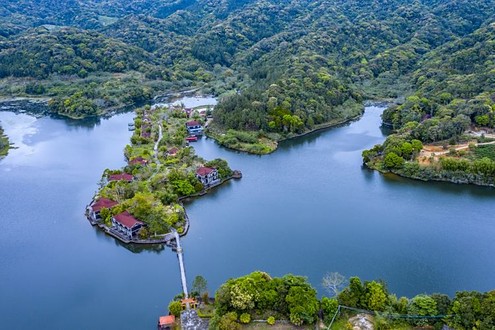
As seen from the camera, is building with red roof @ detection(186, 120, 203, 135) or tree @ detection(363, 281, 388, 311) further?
building with red roof @ detection(186, 120, 203, 135)

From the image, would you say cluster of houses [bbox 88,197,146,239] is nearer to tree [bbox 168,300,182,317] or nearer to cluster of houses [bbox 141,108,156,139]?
tree [bbox 168,300,182,317]

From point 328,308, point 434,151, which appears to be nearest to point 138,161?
point 328,308

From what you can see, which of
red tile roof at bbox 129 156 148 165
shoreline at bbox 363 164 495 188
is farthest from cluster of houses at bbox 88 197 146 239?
shoreline at bbox 363 164 495 188

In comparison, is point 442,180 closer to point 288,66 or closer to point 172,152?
→ point 172,152

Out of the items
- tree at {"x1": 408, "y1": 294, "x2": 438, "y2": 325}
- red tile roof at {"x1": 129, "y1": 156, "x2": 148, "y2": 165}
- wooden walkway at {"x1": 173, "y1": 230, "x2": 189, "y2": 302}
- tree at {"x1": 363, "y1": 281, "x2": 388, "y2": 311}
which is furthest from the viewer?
red tile roof at {"x1": 129, "y1": 156, "x2": 148, "y2": 165}

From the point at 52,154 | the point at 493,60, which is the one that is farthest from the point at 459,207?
the point at 52,154

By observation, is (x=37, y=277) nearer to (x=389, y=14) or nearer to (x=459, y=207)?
(x=459, y=207)

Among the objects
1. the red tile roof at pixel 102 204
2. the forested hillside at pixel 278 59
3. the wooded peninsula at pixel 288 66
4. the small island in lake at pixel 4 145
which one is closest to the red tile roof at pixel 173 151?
the forested hillside at pixel 278 59

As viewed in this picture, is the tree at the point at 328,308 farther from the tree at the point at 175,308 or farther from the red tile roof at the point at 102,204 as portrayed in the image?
the red tile roof at the point at 102,204
